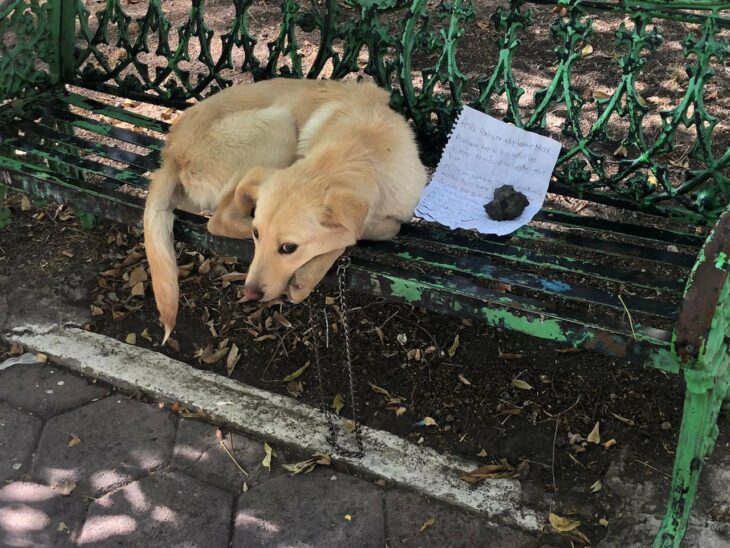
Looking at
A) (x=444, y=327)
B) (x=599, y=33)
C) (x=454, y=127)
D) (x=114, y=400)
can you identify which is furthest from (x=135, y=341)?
(x=599, y=33)

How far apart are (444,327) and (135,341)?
4.64ft

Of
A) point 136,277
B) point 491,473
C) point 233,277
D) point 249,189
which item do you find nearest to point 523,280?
point 491,473

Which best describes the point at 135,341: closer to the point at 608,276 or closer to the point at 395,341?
the point at 395,341

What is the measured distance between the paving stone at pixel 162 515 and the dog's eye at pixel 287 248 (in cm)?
97

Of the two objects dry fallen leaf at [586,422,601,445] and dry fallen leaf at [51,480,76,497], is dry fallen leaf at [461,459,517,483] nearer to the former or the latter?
dry fallen leaf at [586,422,601,445]

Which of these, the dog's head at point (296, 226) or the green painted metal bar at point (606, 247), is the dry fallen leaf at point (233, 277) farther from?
the green painted metal bar at point (606, 247)

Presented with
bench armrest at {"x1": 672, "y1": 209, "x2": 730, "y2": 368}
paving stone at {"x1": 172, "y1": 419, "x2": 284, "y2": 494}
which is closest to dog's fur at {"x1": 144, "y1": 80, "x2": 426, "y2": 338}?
paving stone at {"x1": 172, "y1": 419, "x2": 284, "y2": 494}

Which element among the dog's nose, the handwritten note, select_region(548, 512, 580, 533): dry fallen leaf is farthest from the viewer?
the handwritten note

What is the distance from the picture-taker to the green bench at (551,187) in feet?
7.23

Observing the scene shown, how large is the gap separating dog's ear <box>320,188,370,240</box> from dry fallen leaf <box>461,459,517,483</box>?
1002 mm

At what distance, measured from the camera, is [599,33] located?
211 inches

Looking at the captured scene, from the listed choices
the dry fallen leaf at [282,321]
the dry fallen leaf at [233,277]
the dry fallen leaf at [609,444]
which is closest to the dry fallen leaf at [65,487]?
the dry fallen leaf at [282,321]

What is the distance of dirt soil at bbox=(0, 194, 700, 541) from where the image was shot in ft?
9.45

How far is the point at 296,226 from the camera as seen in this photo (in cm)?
248
